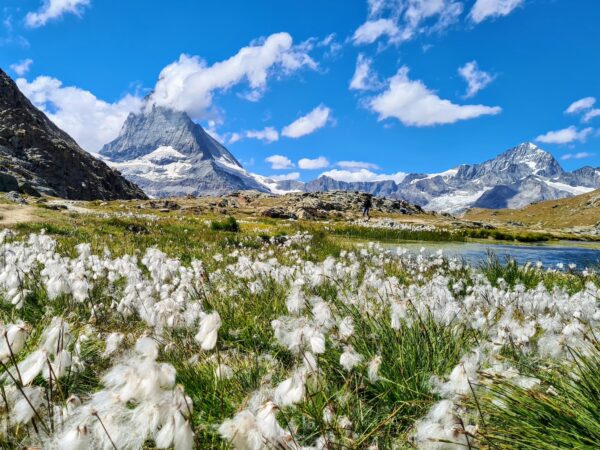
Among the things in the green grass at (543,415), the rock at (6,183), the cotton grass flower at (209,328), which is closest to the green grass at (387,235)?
the green grass at (543,415)

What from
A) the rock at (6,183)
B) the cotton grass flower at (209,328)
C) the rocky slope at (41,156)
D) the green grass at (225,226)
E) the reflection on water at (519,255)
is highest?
the rocky slope at (41,156)

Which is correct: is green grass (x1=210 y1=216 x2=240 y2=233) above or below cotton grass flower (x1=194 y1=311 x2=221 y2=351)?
above

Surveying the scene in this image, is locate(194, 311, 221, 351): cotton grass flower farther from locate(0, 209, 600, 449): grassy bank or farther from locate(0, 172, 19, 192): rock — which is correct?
locate(0, 172, 19, 192): rock

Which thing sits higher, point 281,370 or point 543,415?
point 543,415

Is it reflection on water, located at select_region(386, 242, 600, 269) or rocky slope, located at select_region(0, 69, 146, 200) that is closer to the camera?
reflection on water, located at select_region(386, 242, 600, 269)

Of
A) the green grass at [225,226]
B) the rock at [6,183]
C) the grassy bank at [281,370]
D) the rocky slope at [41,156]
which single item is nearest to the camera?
the grassy bank at [281,370]

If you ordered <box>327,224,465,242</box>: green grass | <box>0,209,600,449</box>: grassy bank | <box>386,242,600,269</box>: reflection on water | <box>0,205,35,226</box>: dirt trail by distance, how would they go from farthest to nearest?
<box>327,224,465,242</box>: green grass, <box>386,242,600,269</box>: reflection on water, <box>0,205,35,226</box>: dirt trail, <box>0,209,600,449</box>: grassy bank

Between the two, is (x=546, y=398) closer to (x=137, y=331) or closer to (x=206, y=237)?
(x=137, y=331)

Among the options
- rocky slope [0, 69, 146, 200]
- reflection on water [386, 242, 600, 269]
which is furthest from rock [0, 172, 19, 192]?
reflection on water [386, 242, 600, 269]

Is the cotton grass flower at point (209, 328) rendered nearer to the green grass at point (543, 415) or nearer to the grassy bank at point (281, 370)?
the grassy bank at point (281, 370)

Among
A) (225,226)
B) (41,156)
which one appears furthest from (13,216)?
(41,156)

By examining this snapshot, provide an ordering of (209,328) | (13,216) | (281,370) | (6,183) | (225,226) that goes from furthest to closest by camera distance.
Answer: (6,183) < (225,226) < (13,216) < (281,370) < (209,328)

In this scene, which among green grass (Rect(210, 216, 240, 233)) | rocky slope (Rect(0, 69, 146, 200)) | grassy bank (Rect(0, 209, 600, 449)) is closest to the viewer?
grassy bank (Rect(0, 209, 600, 449))

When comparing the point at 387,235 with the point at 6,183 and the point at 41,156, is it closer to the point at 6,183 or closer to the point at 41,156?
the point at 6,183
